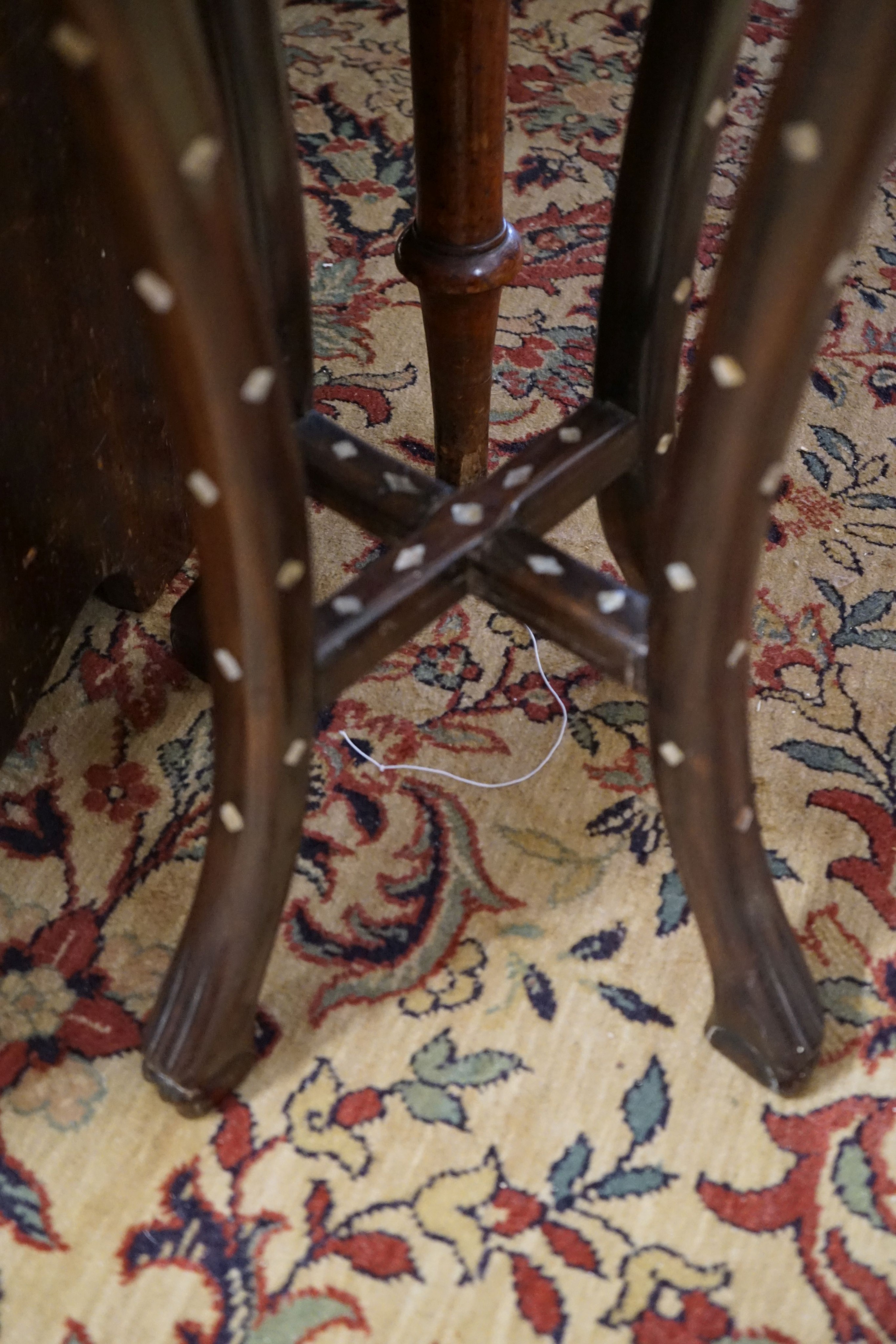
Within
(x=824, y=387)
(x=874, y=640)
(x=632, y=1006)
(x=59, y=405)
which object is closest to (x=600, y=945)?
(x=632, y=1006)

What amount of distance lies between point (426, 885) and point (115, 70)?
472mm

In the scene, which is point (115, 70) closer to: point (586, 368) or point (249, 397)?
point (249, 397)

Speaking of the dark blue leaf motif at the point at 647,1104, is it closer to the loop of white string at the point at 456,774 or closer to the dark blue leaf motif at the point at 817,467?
the loop of white string at the point at 456,774

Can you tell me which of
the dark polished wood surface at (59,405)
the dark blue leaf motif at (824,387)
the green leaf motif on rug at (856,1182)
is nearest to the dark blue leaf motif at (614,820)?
the green leaf motif on rug at (856,1182)

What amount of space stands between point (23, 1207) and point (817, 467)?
0.73 metres

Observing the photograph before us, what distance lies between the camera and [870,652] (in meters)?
0.84

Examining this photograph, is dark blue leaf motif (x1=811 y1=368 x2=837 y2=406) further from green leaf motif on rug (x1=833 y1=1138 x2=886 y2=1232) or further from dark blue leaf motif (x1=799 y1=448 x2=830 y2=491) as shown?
green leaf motif on rug (x1=833 y1=1138 x2=886 y2=1232)

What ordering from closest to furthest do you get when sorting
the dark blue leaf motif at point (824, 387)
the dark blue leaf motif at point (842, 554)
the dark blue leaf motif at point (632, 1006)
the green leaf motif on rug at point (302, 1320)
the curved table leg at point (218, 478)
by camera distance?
the curved table leg at point (218, 478), the green leaf motif on rug at point (302, 1320), the dark blue leaf motif at point (632, 1006), the dark blue leaf motif at point (842, 554), the dark blue leaf motif at point (824, 387)

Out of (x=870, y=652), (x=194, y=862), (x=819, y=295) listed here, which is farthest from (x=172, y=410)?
(x=870, y=652)

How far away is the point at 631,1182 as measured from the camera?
0.60 m

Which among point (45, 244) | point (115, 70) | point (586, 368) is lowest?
point (586, 368)

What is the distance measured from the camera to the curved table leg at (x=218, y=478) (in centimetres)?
36

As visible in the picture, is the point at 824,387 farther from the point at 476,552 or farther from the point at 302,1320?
the point at 302,1320

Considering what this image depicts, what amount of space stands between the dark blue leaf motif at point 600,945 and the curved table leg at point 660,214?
0.66 feet
